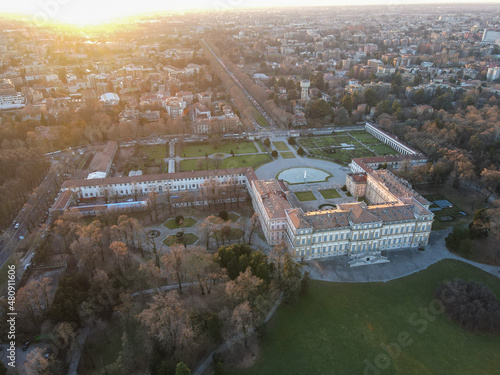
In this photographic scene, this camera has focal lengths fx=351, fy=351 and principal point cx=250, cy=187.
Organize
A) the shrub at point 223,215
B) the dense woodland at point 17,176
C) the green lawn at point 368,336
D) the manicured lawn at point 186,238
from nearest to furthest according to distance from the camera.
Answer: the green lawn at point 368,336 → the manicured lawn at point 186,238 → the shrub at point 223,215 → the dense woodland at point 17,176

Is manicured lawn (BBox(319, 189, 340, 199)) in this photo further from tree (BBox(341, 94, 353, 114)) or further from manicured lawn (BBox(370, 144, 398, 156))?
tree (BBox(341, 94, 353, 114))

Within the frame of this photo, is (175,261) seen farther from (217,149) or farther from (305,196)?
(217,149)

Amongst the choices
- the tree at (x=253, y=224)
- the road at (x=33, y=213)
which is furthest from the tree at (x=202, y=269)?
the road at (x=33, y=213)

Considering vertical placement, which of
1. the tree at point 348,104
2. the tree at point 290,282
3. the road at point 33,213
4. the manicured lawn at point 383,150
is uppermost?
the tree at point 348,104

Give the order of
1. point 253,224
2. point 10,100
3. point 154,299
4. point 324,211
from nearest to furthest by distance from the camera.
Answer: point 154,299 < point 324,211 < point 253,224 < point 10,100

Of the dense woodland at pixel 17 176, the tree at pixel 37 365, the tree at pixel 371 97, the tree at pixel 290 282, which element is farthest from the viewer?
the tree at pixel 371 97

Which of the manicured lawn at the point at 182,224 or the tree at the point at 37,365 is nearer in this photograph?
the tree at the point at 37,365

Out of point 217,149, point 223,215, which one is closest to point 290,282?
point 223,215

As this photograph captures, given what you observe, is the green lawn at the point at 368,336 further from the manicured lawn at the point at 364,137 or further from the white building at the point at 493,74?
the white building at the point at 493,74

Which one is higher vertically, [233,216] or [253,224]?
[253,224]
